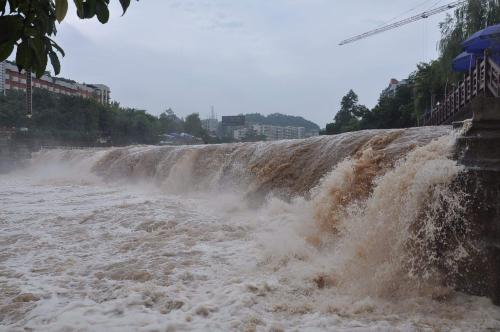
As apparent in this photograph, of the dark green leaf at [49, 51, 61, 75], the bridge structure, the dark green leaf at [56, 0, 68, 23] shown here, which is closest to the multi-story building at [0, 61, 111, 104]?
the bridge structure

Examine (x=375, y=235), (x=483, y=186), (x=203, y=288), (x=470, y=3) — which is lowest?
(x=203, y=288)

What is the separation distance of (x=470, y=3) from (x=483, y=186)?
14.0m

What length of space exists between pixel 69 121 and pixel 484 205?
41.4 meters

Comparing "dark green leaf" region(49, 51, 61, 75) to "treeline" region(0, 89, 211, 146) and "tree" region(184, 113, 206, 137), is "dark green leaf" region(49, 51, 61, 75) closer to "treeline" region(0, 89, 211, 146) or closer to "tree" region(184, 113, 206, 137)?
"treeline" region(0, 89, 211, 146)

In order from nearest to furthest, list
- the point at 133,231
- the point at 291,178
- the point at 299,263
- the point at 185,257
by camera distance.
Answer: the point at 299,263 < the point at 185,257 < the point at 133,231 < the point at 291,178

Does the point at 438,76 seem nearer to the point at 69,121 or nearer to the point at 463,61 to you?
the point at 463,61

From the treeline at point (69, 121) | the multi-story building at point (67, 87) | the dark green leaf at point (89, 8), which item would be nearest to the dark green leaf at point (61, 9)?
the dark green leaf at point (89, 8)

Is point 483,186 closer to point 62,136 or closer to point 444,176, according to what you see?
point 444,176

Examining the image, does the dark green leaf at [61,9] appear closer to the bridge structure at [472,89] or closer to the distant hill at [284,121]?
the bridge structure at [472,89]

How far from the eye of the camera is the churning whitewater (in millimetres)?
3086

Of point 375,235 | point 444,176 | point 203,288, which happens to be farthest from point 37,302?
point 444,176

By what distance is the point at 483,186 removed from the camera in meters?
3.32

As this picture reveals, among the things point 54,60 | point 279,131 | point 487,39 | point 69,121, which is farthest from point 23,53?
point 279,131

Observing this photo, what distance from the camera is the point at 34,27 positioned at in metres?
1.21
